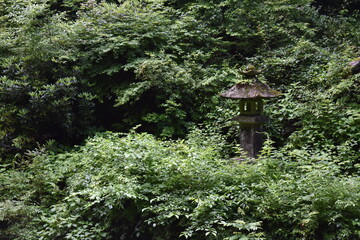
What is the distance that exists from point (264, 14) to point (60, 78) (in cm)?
540

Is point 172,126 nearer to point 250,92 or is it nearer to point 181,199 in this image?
point 250,92

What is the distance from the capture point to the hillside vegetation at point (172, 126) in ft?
11.7

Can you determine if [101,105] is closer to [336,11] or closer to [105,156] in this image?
[105,156]

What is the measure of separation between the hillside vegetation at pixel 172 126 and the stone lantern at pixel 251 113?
13.0 inches

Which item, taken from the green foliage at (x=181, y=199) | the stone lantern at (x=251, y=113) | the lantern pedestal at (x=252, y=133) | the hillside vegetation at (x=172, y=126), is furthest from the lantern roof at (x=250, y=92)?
the green foliage at (x=181, y=199)

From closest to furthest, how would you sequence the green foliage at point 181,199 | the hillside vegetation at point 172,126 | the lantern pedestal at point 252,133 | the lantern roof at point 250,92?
the green foliage at point 181,199
the hillside vegetation at point 172,126
the lantern roof at point 250,92
the lantern pedestal at point 252,133

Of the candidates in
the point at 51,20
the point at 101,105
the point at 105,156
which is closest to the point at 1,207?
the point at 105,156

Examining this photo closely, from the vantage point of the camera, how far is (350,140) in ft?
16.5

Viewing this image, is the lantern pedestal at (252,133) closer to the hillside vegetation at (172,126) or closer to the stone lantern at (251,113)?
the stone lantern at (251,113)

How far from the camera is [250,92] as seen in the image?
5391mm

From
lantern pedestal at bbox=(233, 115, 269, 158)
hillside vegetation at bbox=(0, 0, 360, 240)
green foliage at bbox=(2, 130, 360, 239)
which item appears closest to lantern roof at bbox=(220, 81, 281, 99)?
lantern pedestal at bbox=(233, 115, 269, 158)

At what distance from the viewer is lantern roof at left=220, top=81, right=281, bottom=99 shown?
5355 millimetres

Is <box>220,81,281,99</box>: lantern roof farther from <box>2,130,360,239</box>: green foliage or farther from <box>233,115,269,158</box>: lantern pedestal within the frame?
<box>2,130,360,239</box>: green foliage

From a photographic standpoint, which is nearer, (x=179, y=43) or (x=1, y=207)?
(x=1, y=207)
